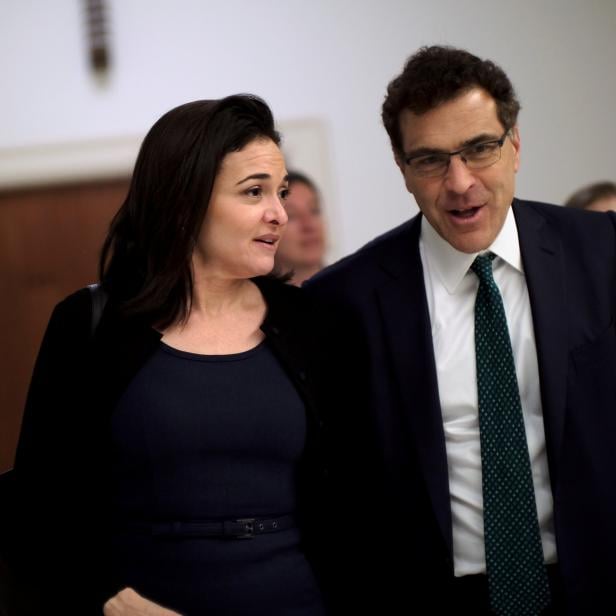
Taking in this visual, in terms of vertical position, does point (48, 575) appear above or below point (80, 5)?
below

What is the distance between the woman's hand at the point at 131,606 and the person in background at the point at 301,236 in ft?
4.42

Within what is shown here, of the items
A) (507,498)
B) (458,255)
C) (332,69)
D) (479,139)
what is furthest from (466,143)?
(332,69)

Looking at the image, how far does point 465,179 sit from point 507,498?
0.56 meters

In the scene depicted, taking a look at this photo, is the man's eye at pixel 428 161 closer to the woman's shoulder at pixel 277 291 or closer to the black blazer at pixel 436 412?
the black blazer at pixel 436 412

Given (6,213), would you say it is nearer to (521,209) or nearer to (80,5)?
(80,5)

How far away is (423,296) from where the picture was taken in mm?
1731

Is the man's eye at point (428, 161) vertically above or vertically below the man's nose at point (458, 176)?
above

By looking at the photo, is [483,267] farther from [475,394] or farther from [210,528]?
[210,528]

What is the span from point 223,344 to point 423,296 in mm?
391

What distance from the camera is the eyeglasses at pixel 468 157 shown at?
5.46ft

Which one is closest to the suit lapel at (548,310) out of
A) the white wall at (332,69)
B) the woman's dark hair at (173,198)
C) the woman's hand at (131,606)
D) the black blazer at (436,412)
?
the black blazer at (436,412)

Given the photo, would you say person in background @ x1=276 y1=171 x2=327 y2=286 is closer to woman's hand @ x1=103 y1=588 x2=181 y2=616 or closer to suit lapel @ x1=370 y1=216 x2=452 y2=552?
suit lapel @ x1=370 y1=216 x2=452 y2=552

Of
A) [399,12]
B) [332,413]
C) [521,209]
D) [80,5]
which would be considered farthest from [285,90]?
[332,413]

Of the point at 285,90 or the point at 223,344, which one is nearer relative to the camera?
the point at 223,344
